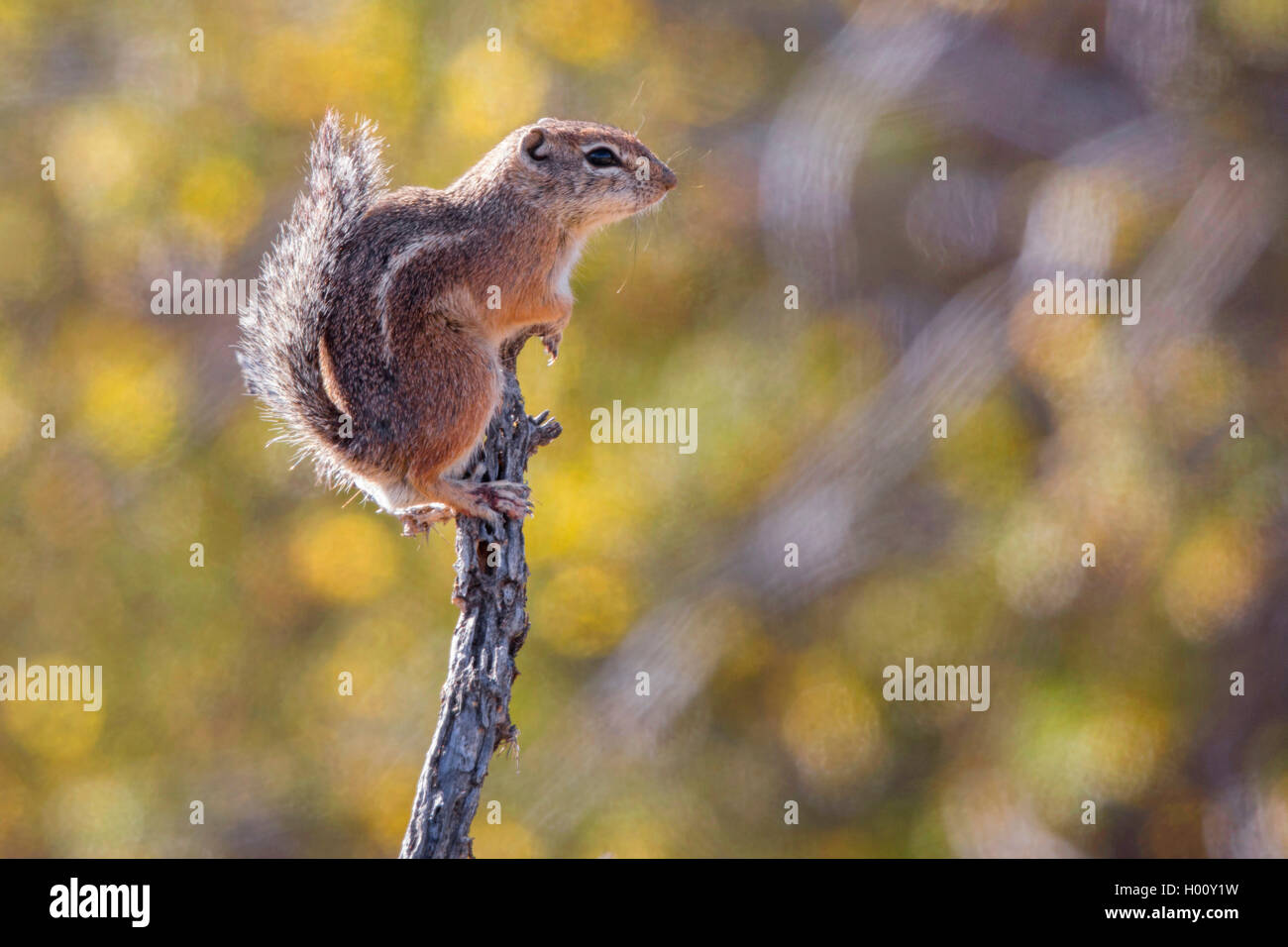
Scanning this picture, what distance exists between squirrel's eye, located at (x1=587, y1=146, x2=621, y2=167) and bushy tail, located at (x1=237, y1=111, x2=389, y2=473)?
0.78m

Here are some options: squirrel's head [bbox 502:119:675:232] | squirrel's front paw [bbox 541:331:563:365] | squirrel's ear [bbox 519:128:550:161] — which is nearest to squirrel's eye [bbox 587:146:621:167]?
squirrel's head [bbox 502:119:675:232]

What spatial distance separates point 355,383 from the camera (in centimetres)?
A: 378

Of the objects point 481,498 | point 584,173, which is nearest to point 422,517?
point 481,498

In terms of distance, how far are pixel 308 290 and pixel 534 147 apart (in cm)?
101

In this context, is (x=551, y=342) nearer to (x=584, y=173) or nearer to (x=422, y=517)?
(x=584, y=173)

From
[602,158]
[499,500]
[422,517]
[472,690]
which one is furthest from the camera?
[602,158]

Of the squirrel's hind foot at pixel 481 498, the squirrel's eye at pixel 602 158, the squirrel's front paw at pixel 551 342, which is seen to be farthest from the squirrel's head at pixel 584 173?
the squirrel's hind foot at pixel 481 498

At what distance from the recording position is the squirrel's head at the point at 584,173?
14.2 ft

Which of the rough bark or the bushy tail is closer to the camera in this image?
the rough bark

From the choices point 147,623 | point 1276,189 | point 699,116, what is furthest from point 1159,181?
point 147,623

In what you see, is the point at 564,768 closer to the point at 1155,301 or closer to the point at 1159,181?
the point at 1155,301

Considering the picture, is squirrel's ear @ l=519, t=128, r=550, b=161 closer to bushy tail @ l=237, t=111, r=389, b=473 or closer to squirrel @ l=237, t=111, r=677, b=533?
squirrel @ l=237, t=111, r=677, b=533

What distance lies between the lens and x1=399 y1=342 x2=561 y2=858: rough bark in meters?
3.17

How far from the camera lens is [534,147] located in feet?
14.4
